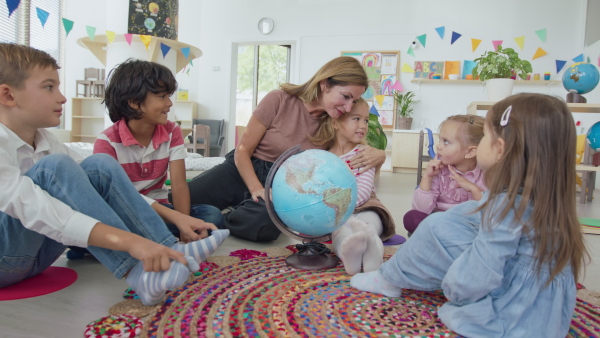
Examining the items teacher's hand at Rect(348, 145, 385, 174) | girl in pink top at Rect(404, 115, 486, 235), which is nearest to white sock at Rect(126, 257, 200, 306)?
teacher's hand at Rect(348, 145, 385, 174)

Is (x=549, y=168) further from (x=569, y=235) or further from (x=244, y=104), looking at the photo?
(x=244, y=104)

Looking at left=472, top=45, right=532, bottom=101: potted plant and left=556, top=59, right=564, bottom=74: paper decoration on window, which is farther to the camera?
left=556, top=59, right=564, bottom=74: paper decoration on window

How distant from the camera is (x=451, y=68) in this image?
7324 mm

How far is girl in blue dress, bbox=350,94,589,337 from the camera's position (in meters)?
1.00

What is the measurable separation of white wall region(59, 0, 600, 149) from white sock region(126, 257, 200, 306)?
257 inches

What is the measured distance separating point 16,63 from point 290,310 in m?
1.09

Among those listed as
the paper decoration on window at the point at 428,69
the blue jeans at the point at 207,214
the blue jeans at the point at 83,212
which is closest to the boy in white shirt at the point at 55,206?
the blue jeans at the point at 83,212

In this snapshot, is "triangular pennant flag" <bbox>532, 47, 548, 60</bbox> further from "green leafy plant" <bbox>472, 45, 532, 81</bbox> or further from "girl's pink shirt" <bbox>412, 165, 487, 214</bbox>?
"girl's pink shirt" <bbox>412, 165, 487, 214</bbox>

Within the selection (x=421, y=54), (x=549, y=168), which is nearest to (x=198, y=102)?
(x=421, y=54)

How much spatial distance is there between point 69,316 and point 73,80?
8.66 meters

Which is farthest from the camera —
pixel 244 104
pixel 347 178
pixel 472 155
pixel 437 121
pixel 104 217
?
pixel 244 104

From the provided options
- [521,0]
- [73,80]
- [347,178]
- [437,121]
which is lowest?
[347,178]

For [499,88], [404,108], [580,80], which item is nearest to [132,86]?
[499,88]

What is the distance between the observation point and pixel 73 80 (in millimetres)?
8516
